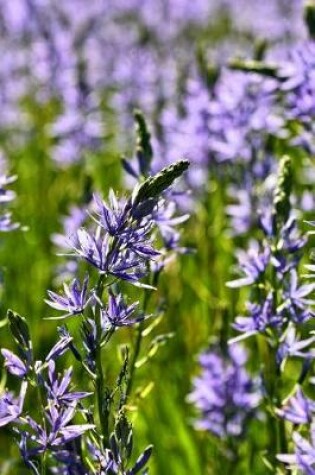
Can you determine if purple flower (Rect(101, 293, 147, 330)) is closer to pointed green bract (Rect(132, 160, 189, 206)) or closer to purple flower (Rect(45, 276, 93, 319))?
purple flower (Rect(45, 276, 93, 319))

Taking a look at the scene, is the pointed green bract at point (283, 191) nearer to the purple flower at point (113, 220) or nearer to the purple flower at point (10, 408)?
the purple flower at point (113, 220)

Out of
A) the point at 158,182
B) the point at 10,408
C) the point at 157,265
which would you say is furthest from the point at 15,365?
the point at 157,265

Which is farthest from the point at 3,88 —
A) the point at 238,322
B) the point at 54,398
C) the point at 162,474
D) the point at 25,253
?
the point at 54,398

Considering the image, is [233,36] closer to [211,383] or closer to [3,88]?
[3,88]

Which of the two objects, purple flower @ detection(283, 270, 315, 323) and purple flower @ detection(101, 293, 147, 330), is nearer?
purple flower @ detection(101, 293, 147, 330)

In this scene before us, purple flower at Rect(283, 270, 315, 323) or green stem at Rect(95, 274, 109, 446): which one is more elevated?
purple flower at Rect(283, 270, 315, 323)

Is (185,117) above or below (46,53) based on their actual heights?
below

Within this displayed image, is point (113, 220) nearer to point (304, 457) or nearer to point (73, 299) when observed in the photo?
point (73, 299)

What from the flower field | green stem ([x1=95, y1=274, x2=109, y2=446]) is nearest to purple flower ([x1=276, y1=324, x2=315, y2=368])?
the flower field
